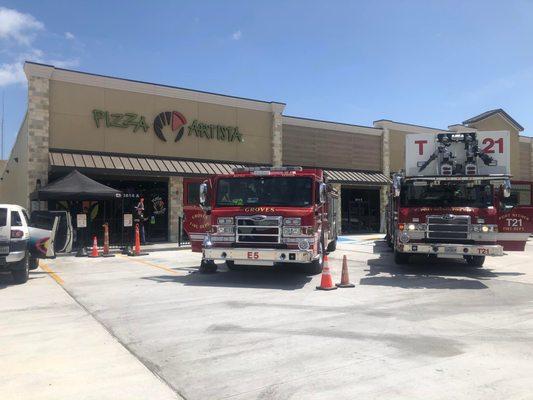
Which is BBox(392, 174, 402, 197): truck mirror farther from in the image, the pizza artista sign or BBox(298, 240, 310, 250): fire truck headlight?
the pizza artista sign

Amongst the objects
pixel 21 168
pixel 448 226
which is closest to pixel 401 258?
pixel 448 226

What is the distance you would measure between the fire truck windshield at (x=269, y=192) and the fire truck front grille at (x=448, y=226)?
3.33 meters

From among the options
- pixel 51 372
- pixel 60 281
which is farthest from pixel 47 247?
pixel 51 372

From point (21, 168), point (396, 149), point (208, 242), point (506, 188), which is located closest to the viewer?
point (208, 242)

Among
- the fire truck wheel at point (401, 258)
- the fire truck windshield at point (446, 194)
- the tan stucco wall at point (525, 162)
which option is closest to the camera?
the fire truck windshield at point (446, 194)

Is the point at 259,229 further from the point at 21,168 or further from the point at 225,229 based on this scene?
the point at 21,168

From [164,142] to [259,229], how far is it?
13745mm

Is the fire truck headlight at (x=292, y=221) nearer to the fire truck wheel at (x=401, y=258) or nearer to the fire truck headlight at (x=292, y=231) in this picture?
the fire truck headlight at (x=292, y=231)

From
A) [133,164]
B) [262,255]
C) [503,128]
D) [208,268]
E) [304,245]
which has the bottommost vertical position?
[208,268]

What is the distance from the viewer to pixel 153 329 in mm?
6957

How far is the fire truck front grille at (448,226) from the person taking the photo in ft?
38.9

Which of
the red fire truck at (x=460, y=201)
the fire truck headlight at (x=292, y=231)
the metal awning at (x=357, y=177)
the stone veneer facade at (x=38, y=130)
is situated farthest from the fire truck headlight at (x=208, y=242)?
the metal awning at (x=357, y=177)

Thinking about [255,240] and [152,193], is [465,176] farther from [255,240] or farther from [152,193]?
[152,193]

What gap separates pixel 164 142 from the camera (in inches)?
915
